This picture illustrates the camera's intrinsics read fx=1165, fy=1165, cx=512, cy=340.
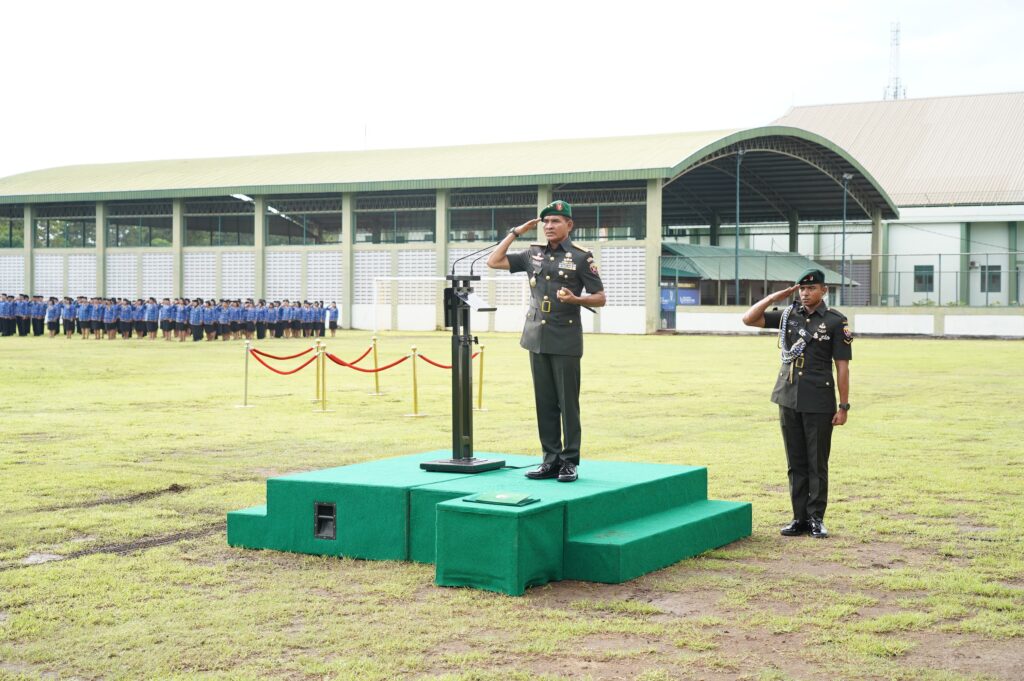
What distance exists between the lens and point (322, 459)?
37.7 feet

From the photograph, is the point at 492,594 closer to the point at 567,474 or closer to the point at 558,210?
the point at 567,474

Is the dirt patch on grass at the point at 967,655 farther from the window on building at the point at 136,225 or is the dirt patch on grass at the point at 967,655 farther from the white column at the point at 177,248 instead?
the window on building at the point at 136,225

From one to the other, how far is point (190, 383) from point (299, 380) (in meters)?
2.00

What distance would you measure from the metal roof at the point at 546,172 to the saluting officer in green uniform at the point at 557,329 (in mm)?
40109

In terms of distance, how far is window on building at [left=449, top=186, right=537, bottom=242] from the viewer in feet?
169

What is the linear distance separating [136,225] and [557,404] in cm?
5466

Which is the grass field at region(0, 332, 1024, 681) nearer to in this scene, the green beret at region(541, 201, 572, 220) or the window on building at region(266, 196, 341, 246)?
the green beret at region(541, 201, 572, 220)

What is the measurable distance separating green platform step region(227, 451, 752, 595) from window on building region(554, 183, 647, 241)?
4203 centimetres

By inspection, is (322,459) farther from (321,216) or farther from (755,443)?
(321,216)

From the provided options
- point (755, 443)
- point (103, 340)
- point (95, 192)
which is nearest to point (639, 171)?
point (103, 340)

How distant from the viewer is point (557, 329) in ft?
25.3

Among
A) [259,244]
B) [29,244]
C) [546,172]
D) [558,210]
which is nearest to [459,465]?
[558,210]

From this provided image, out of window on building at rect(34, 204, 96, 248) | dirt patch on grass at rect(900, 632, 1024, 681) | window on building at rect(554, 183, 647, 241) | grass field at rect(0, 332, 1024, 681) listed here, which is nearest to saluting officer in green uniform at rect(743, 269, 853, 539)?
grass field at rect(0, 332, 1024, 681)

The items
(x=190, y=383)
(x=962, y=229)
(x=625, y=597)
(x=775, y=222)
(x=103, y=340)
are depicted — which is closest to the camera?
(x=625, y=597)
